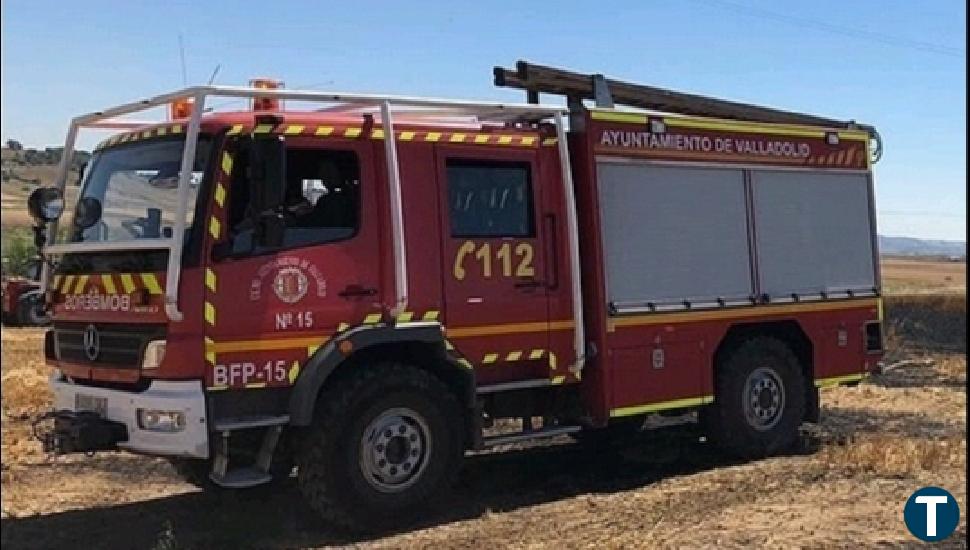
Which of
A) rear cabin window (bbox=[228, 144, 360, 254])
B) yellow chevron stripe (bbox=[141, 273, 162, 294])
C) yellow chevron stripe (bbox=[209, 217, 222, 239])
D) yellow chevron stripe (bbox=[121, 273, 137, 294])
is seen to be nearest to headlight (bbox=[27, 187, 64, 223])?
yellow chevron stripe (bbox=[121, 273, 137, 294])

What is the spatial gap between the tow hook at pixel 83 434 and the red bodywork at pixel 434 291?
279 mm

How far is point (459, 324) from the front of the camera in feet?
24.8

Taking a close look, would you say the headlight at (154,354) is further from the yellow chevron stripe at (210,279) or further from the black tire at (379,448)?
the black tire at (379,448)

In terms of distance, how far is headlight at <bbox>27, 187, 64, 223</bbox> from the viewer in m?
6.88

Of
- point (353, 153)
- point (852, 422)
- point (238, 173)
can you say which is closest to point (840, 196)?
point (852, 422)

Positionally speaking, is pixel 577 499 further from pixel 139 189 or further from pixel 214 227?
pixel 139 189

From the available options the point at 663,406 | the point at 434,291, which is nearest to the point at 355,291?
the point at 434,291

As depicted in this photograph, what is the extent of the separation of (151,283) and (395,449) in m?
1.88

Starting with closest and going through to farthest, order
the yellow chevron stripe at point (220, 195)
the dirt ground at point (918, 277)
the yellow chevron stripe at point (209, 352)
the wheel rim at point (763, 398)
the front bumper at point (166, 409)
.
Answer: the front bumper at point (166, 409), the yellow chevron stripe at point (209, 352), the yellow chevron stripe at point (220, 195), the wheel rim at point (763, 398), the dirt ground at point (918, 277)

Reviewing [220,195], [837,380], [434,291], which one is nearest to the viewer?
[220,195]

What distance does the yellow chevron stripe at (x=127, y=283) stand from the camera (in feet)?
21.9

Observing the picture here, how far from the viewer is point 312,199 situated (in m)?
7.00

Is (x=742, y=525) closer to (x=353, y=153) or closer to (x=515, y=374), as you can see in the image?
(x=515, y=374)

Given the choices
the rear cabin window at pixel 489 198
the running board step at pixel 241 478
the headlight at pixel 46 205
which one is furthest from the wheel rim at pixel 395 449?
the headlight at pixel 46 205
